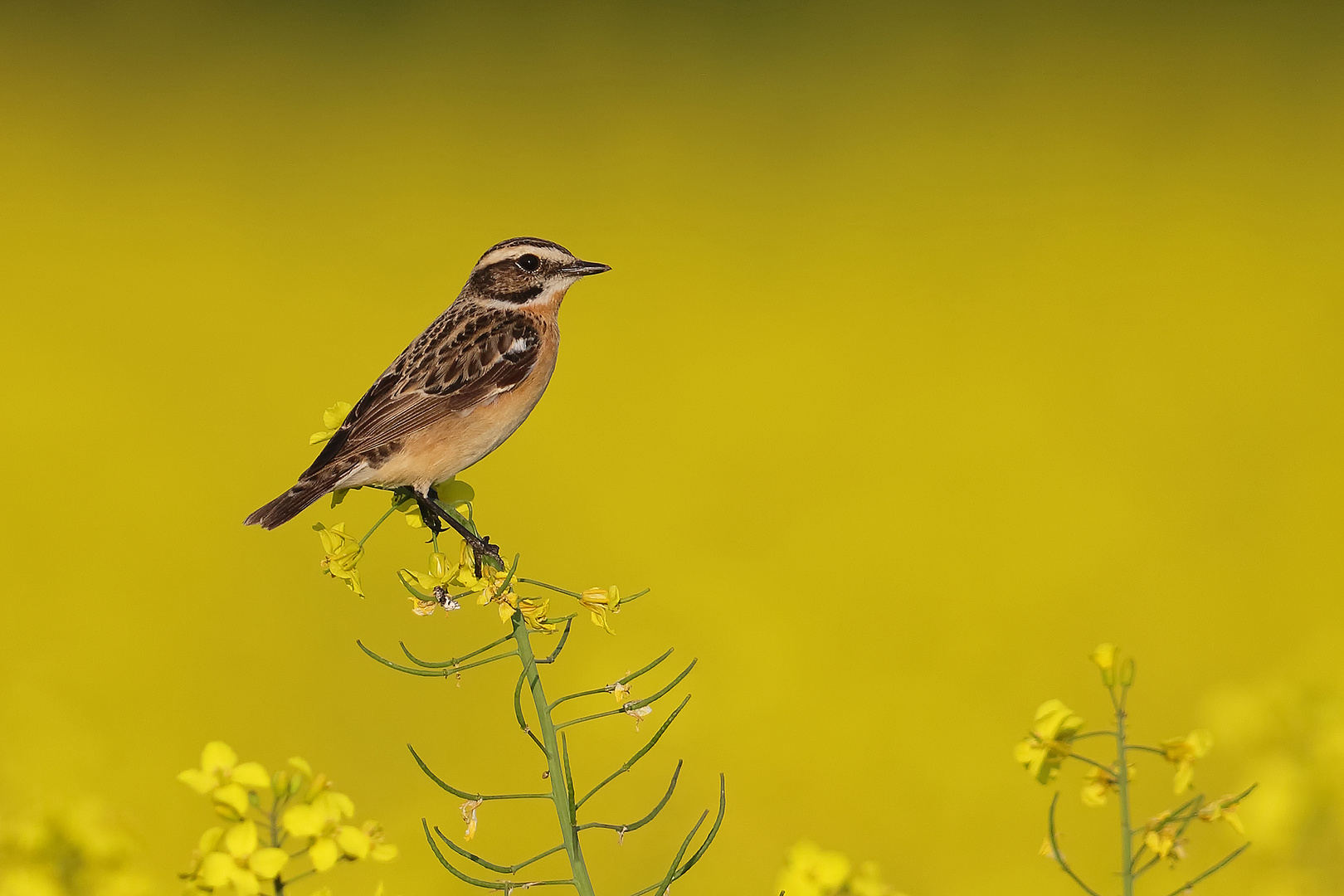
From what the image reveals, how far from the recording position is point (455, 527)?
3.23m

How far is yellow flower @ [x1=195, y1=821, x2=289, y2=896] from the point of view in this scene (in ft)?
6.02

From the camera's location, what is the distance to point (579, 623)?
867cm

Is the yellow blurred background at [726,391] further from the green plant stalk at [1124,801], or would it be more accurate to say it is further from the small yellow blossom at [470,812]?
the green plant stalk at [1124,801]

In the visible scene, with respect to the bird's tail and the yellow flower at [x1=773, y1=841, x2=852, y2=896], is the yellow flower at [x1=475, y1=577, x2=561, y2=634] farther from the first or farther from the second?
the bird's tail

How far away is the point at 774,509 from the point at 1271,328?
5.94 m

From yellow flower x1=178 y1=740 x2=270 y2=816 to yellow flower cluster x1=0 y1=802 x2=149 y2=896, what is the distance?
437 millimetres

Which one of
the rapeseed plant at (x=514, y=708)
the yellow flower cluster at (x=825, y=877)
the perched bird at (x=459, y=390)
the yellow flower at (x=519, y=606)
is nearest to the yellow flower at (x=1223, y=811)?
the yellow flower cluster at (x=825, y=877)

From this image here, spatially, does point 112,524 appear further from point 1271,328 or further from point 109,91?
point 1271,328

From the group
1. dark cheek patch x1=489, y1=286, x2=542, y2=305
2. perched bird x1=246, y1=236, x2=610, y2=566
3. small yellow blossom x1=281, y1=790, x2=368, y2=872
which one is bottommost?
small yellow blossom x1=281, y1=790, x2=368, y2=872

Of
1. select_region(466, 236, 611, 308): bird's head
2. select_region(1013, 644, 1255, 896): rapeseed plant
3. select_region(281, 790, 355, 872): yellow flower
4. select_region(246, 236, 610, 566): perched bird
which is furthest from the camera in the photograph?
select_region(466, 236, 611, 308): bird's head

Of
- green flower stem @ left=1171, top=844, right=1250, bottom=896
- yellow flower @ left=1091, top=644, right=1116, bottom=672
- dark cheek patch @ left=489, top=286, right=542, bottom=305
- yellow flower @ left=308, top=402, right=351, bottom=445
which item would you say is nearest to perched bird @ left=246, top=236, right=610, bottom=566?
dark cheek patch @ left=489, top=286, right=542, bottom=305

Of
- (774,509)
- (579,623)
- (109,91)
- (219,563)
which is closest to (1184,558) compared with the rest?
(774,509)

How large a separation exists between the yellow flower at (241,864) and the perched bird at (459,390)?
4.68ft

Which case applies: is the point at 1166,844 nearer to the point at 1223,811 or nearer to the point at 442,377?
the point at 1223,811
